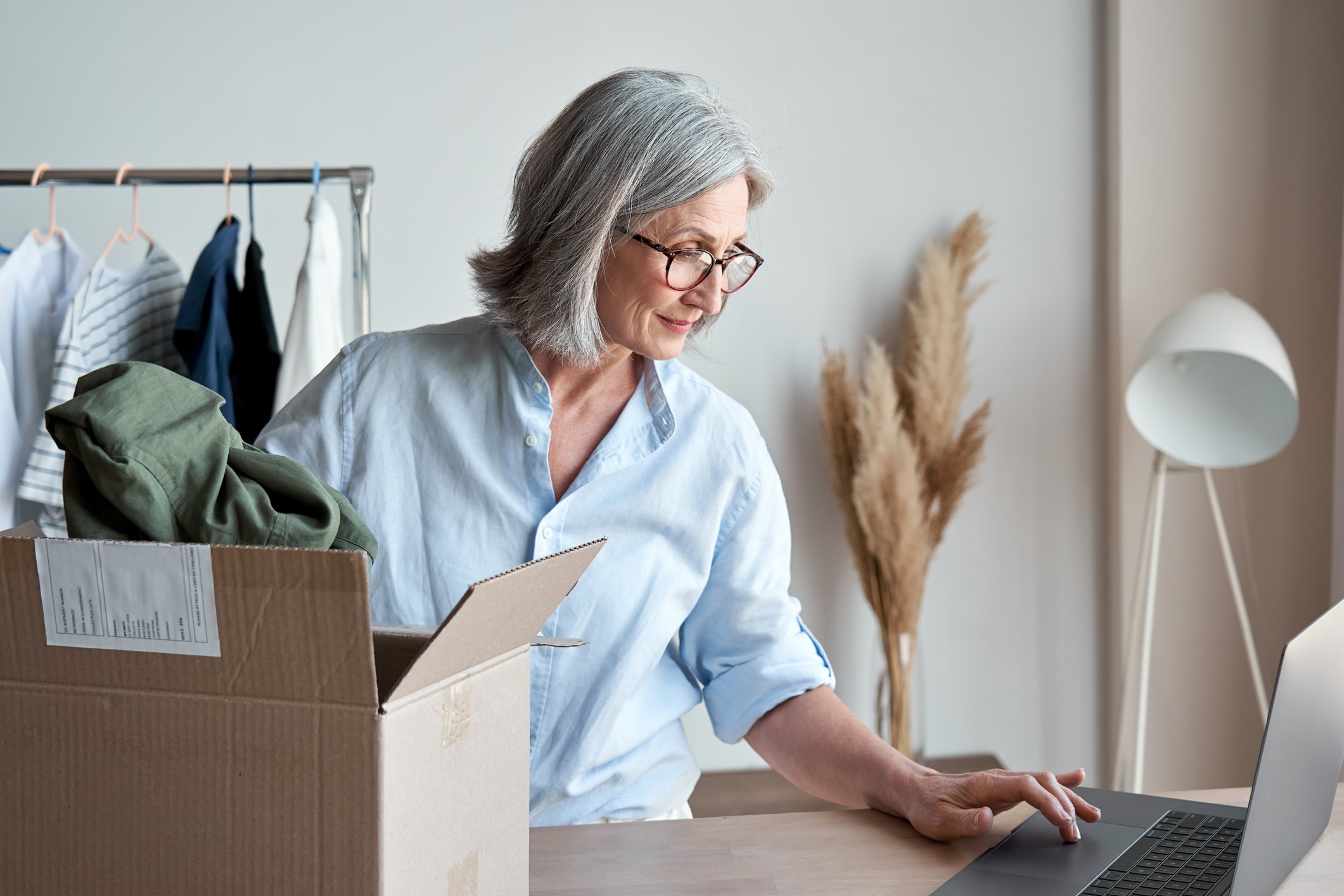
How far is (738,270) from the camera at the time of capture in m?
1.35

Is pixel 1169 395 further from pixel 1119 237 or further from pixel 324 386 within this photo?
pixel 324 386

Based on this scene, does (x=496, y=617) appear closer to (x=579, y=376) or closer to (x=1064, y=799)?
(x=1064, y=799)

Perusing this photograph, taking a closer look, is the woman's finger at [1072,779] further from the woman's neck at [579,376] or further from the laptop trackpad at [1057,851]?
the woman's neck at [579,376]

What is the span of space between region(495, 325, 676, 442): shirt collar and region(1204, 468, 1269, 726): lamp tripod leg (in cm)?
161

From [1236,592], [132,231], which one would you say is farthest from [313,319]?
[1236,592]

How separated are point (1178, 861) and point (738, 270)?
77cm

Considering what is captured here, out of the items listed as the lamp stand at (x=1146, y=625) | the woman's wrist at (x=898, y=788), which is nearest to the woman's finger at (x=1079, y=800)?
the woman's wrist at (x=898, y=788)

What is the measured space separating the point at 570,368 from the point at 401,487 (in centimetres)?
25

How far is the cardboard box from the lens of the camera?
0.58 metres

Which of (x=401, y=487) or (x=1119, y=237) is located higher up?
(x=1119, y=237)

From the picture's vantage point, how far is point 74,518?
70 cm

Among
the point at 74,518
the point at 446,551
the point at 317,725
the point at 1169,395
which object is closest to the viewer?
the point at 317,725

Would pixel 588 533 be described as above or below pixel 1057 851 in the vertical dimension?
above

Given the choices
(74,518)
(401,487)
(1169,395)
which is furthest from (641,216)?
(1169,395)
